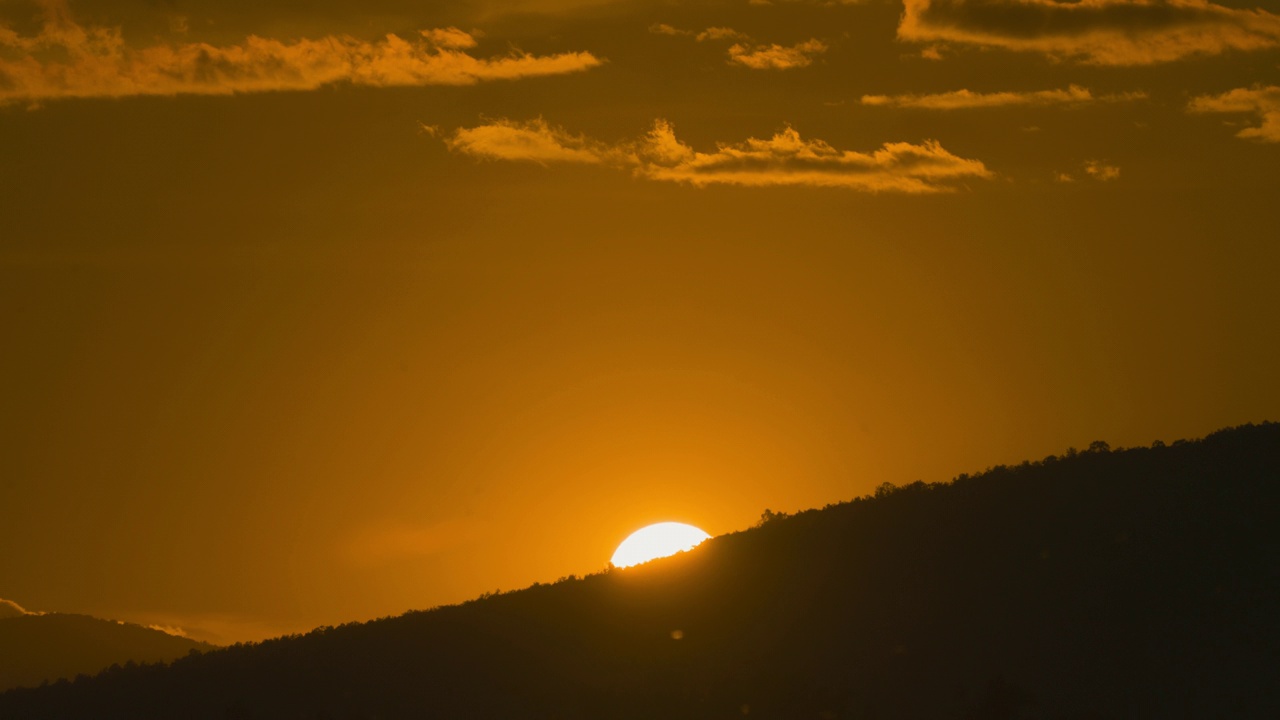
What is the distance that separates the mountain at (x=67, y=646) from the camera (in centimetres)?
16512

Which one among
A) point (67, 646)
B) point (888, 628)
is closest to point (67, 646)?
point (67, 646)

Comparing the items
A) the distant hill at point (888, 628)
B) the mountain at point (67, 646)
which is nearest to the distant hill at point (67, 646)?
the mountain at point (67, 646)

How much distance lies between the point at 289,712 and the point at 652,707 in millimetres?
9954

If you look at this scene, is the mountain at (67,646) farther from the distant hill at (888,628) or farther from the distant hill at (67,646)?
the distant hill at (888,628)

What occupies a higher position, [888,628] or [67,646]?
[67,646]

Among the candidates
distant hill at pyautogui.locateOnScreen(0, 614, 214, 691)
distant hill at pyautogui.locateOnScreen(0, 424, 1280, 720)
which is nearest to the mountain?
distant hill at pyautogui.locateOnScreen(0, 614, 214, 691)

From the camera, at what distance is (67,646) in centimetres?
18012

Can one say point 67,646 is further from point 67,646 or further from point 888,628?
point 888,628

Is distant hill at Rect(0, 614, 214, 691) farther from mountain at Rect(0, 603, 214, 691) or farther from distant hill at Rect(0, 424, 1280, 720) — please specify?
distant hill at Rect(0, 424, 1280, 720)

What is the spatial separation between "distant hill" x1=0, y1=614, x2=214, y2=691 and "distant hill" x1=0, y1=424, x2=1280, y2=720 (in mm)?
126161

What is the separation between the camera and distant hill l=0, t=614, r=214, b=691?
165 metres

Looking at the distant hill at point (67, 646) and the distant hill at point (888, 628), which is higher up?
the distant hill at point (67, 646)

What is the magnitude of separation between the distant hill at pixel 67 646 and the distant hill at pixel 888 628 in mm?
126161

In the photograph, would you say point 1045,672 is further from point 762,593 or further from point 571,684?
point 571,684
